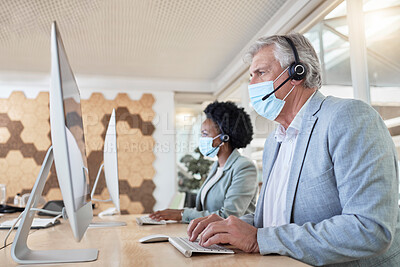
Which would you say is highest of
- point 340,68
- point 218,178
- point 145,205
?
point 340,68

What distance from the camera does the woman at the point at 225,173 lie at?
191 centimetres

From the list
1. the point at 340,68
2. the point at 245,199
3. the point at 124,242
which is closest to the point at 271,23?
the point at 340,68

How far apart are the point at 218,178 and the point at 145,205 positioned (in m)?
3.09

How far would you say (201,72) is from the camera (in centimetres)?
495

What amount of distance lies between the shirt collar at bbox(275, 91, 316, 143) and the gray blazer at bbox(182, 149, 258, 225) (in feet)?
2.05

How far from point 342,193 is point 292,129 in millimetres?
384

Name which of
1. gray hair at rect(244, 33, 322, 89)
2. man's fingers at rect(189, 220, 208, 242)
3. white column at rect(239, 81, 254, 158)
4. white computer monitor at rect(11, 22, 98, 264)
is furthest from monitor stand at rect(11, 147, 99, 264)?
white column at rect(239, 81, 254, 158)

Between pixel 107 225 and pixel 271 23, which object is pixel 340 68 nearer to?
pixel 271 23

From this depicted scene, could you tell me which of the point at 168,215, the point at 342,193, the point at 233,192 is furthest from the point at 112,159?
the point at 342,193

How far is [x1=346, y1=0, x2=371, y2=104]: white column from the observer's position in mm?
2225

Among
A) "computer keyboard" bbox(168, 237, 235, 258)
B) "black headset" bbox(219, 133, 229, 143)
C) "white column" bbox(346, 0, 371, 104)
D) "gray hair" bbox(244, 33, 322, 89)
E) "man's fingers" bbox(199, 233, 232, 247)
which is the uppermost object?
"white column" bbox(346, 0, 371, 104)

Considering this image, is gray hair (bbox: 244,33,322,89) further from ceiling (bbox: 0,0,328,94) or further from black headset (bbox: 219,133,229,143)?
ceiling (bbox: 0,0,328,94)

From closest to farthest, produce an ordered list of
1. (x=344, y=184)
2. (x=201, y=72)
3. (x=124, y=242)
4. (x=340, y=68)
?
(x=344, y=184)
(x=124, y=242)
(x=340, y=68)
(x=201, y=72)

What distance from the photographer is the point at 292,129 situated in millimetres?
1303
